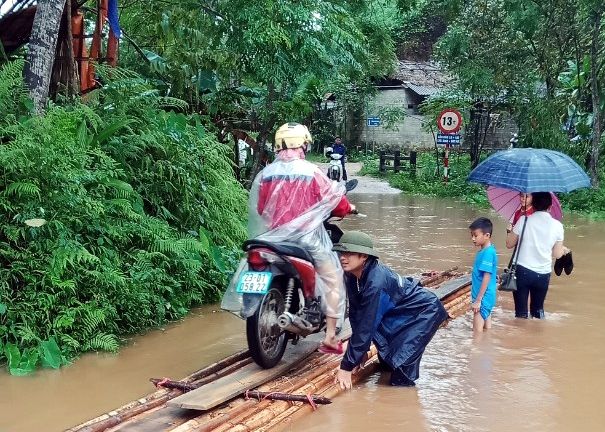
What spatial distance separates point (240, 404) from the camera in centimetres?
427

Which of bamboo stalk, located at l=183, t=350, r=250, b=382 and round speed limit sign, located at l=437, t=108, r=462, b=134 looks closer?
bamboo stalk, located at l=183, t=350, r=250, b=382

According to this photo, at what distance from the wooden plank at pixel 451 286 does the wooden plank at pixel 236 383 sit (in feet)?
7.92

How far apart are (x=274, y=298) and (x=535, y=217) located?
3167 mm

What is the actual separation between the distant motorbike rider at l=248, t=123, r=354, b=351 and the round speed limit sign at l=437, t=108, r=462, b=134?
17155 mm

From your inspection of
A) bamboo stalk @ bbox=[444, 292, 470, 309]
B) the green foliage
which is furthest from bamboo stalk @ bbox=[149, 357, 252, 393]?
bamboo stalk @ bbox=[444, 292, 470, 309]

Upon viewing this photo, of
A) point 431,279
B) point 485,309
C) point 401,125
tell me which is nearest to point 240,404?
point 485,309

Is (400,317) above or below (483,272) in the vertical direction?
below

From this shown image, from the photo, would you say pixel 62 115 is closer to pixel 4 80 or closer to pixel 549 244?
pixel 4 80

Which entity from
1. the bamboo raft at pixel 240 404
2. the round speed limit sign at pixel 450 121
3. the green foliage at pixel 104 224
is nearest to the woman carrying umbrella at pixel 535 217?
the bamboo raft at pixel 240 404

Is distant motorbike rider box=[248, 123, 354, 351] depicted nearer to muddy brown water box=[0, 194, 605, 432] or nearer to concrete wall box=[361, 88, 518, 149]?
muddy brown water box=[0, 194, 605, 432]

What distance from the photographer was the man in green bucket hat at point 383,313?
15.3 ft

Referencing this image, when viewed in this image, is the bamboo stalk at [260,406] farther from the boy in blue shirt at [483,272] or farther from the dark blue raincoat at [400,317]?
the boy in blue shirt at [483,272]

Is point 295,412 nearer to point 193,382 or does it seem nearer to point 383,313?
point 193,382

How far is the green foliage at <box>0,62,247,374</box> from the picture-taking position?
5445mm
